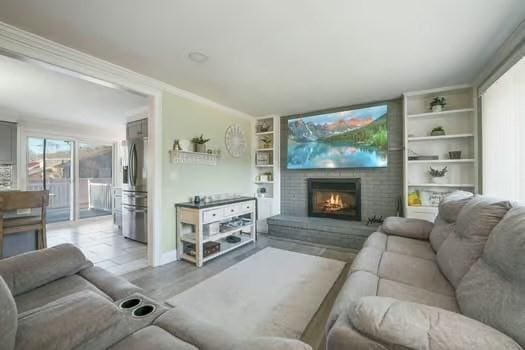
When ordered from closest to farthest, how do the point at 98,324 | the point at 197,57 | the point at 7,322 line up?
the point at 7,322
the point at 98,324
the point at 197,57

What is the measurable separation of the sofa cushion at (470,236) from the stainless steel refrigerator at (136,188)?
3992 mm

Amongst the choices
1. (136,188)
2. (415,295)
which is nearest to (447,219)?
(415,295)

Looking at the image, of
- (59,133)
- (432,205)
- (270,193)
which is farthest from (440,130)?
(59,133)

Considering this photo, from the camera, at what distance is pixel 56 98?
3.68 meters

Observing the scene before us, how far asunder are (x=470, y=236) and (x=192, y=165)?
3218 mm

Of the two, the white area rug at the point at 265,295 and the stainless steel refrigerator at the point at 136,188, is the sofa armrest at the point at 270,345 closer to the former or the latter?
the white area rug at the point at 265,295

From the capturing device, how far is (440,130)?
133 inches

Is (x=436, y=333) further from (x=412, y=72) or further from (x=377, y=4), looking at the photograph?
(x=412, y=72)

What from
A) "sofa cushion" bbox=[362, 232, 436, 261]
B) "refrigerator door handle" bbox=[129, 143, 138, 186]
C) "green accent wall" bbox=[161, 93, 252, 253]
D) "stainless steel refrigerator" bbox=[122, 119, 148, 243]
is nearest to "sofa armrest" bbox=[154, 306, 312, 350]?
"sofa cushion" bbox=[362, 232, 436, 261]

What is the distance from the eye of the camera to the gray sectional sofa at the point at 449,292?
848 mm

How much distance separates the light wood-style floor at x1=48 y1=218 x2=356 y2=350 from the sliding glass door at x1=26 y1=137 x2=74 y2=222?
1.04 meters

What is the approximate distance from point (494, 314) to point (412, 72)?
8.76ft

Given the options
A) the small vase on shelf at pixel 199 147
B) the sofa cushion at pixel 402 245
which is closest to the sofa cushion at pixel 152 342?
the sofa cushion at pixel 402 245

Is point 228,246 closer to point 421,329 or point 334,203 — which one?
point 334,203
